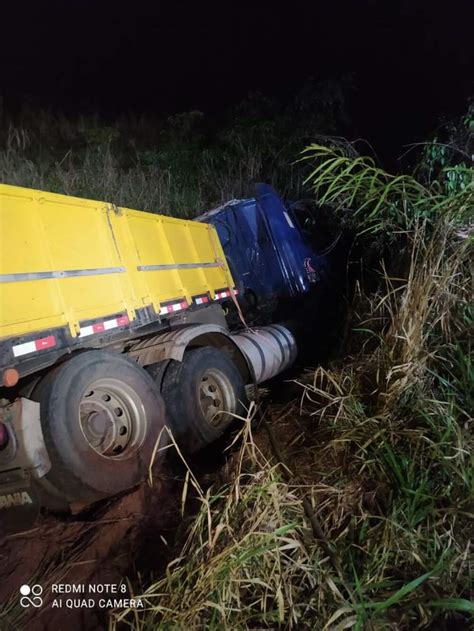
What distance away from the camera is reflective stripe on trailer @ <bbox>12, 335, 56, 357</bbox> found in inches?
97.3

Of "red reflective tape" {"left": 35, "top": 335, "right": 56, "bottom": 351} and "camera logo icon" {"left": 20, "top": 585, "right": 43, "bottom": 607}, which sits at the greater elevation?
"red reflective tape" {"left": 35, "top": 335, "right": 56, "bottom": 351}

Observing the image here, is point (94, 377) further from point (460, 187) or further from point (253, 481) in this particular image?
point (460, 187)

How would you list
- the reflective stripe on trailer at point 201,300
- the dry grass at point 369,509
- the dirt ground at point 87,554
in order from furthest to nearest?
the reflective stripe on trailer at point 201,300 → the dirt ground at point 87,554 → the dry grass at point 369,509

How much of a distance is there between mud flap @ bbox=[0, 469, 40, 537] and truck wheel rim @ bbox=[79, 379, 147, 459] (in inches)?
18.9

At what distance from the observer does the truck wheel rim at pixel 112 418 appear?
112 inches

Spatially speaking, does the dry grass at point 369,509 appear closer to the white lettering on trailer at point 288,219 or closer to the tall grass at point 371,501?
the tall grass at point 371,501

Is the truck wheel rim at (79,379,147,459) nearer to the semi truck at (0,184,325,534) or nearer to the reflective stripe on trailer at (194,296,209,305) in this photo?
the semi truck at (0,184,325,534)

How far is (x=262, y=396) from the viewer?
4.93m

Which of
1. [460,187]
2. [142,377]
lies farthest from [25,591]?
[460,187]

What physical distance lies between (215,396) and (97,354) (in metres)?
1.51

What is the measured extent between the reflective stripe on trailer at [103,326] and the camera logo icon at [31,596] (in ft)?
5.34

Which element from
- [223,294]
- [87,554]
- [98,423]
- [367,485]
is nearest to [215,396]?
[98,423]

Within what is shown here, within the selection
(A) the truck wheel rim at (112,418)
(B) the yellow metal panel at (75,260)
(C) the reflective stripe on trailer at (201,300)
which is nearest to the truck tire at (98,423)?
(A) the truck wheel rim at (112,418)

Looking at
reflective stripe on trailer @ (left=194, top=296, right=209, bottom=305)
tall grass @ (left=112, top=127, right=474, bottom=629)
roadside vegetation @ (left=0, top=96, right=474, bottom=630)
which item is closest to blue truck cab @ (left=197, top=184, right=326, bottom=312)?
reflective stripe on trailer @ (left=194, top=296, right=209, bottom=305)
